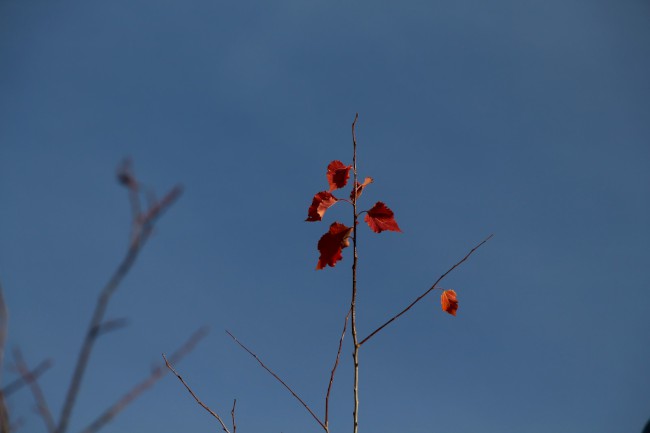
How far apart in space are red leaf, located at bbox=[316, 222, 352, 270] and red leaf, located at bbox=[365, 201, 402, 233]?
314mm

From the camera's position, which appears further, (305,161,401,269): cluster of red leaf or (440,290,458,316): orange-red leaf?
(440,290,458,316): orange-red leaf

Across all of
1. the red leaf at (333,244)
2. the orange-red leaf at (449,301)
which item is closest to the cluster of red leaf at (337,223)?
the red leaf at (333,244)

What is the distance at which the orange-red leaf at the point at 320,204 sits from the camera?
2590mm

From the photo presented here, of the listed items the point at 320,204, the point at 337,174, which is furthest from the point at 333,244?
the point at 337,174

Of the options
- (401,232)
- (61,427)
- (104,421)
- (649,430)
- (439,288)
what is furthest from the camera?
(649,430)

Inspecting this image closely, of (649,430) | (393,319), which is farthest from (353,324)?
(649,430)

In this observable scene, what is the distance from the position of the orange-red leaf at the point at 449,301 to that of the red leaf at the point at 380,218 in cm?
55

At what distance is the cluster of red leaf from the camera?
7.81ft

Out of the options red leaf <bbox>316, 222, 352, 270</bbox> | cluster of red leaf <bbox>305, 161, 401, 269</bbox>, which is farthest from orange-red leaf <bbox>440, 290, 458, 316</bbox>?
red leaf <bbox>316, 222, 352, 270</bbox>

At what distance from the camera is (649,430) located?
42094 mm

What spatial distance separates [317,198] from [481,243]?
0.93 m

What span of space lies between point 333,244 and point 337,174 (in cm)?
55

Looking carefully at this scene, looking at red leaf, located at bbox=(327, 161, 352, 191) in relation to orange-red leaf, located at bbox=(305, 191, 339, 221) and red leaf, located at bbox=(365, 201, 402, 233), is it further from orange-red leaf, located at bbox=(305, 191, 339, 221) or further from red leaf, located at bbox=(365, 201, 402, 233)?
red leaf, located at bbox=(365, 201, 402, 233)

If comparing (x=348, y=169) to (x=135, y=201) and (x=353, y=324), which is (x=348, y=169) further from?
(x=135, y=201)
